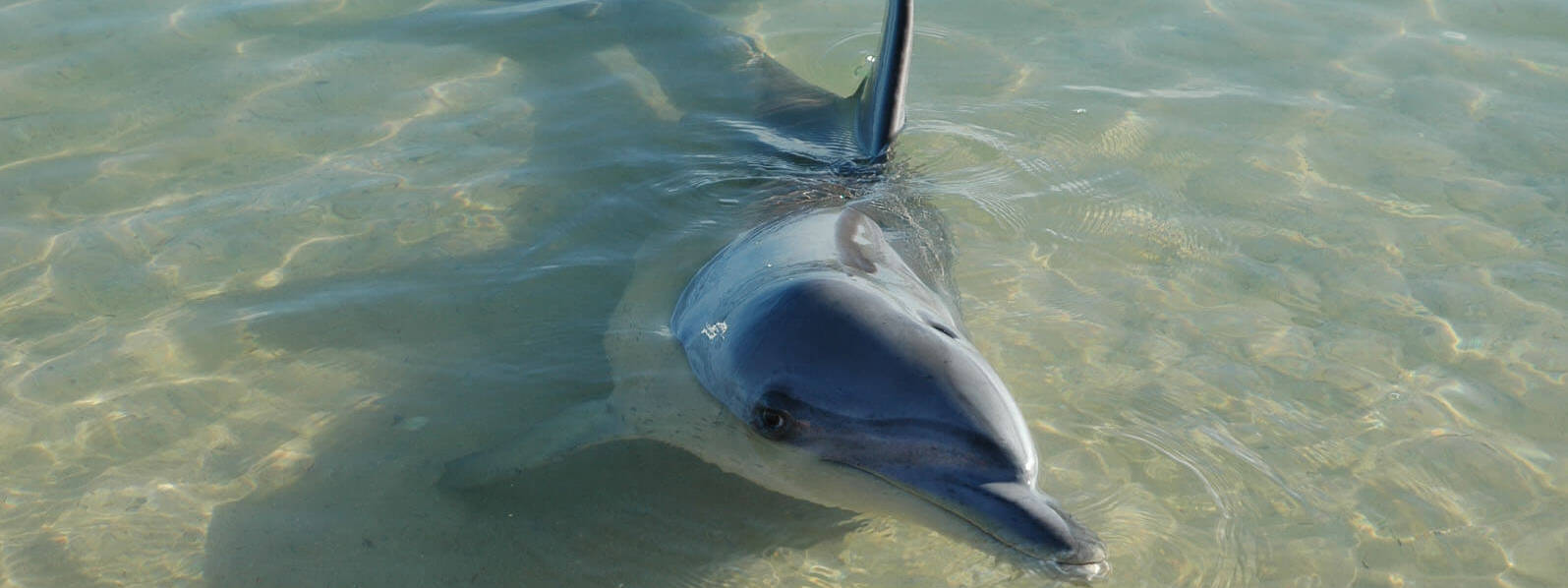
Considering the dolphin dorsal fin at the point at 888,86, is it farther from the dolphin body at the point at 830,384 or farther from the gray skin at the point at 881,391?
the gray skin at the point at 881,391

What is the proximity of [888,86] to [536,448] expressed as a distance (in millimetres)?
3236

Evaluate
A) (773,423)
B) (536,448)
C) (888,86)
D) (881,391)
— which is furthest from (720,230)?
(881,391)

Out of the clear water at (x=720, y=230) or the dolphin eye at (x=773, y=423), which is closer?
the dolphin eye at (x=773, y=423)

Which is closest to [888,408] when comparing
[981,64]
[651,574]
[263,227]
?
[651,574]

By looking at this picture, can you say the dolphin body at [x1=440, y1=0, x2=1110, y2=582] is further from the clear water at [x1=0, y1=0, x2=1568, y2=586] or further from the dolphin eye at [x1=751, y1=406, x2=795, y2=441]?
the clear water at [x1=0, y1=0, x2=1568, y2=586]

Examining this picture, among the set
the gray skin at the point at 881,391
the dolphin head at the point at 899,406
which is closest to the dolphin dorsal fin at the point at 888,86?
the gray skin at the point at 881,391

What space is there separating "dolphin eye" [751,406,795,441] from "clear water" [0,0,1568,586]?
22.9 inches

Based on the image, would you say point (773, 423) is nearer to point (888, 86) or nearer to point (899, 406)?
point (899, 406)

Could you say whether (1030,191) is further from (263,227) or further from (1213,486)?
(263,227)

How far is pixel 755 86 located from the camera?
8.58 metres

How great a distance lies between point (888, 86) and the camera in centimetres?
714

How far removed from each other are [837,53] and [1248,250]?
3.73 m

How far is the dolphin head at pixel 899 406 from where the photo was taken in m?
3.76

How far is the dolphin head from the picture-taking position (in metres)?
3.76
